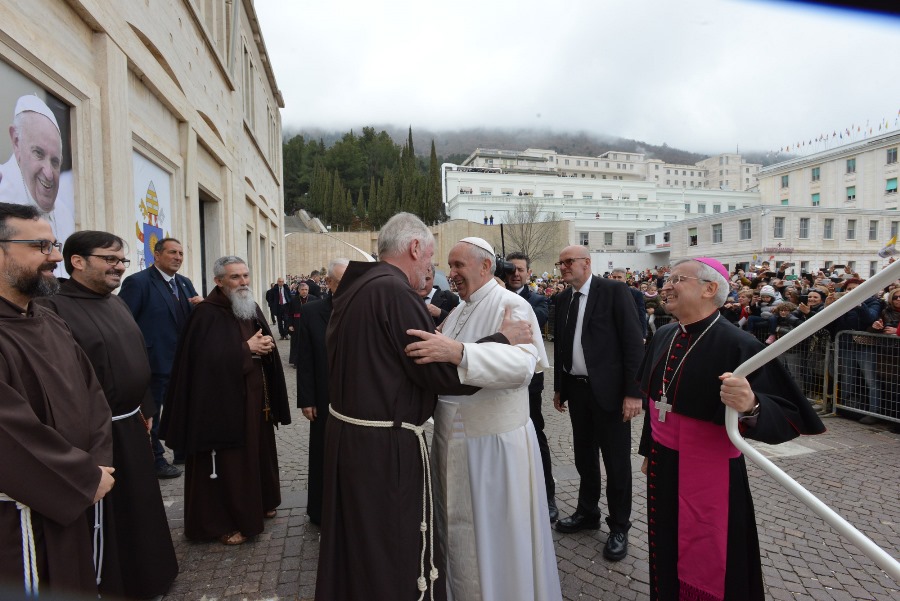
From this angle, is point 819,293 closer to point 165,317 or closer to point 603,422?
point 603,422

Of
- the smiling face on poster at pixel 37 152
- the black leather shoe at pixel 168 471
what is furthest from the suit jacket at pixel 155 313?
the black leather shoe at pixel 168 471

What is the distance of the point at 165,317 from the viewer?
5133mm

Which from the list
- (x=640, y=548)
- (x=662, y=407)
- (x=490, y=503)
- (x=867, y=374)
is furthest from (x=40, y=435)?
(x=867, y=374)

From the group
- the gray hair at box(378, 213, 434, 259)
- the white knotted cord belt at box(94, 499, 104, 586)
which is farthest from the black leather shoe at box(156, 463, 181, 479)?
the gray hair at box(378, 213, 434, 259)

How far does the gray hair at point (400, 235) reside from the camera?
7.82ft

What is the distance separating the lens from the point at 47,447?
192 cm

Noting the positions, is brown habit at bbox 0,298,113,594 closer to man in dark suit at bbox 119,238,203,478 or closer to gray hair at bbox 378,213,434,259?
gray hair at bbox 378,213,434,259

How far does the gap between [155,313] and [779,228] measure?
156 ft

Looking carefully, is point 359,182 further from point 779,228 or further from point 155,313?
point 155,313

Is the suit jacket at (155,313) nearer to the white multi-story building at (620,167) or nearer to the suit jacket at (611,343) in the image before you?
the suit jacket at (611,343)

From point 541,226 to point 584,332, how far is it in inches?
1867

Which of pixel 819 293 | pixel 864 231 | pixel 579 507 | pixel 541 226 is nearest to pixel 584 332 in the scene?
pixel 579 507

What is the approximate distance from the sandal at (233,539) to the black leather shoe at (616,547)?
105 inches

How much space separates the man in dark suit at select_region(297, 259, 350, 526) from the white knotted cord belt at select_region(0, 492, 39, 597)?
2.06 meters
